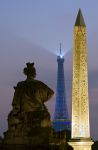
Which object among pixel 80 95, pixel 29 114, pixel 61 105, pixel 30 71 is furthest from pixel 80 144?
pixel 61 105

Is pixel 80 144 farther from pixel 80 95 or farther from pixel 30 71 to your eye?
pixel 30 71

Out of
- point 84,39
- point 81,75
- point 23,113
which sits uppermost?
point 84,39

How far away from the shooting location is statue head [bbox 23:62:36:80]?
24.4m

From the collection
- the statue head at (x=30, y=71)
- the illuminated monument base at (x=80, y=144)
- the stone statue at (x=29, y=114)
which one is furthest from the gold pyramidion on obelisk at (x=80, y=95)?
the statue head at (x=30, y=71)

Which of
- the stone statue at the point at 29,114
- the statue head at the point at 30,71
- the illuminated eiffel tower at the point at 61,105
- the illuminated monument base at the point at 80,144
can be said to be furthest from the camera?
the illuminated eiffel tower at the point at 61,105

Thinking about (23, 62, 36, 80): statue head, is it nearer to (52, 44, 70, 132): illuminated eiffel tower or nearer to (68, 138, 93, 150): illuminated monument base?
(68, 138, 93, 150): illuminated monument base

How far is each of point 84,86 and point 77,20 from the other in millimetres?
2911

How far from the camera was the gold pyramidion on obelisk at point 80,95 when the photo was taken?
23953mm

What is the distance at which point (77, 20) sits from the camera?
82.4 ft

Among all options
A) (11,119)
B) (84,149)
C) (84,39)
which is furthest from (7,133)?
(84,39)

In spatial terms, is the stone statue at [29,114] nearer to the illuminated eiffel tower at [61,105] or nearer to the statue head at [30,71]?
the statue head at [30,71]

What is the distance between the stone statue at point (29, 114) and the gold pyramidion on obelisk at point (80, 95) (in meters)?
1.19

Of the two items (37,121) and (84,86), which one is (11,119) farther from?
(84,86)

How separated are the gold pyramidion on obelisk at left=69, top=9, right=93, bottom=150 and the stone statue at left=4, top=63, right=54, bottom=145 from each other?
1.19 metres
